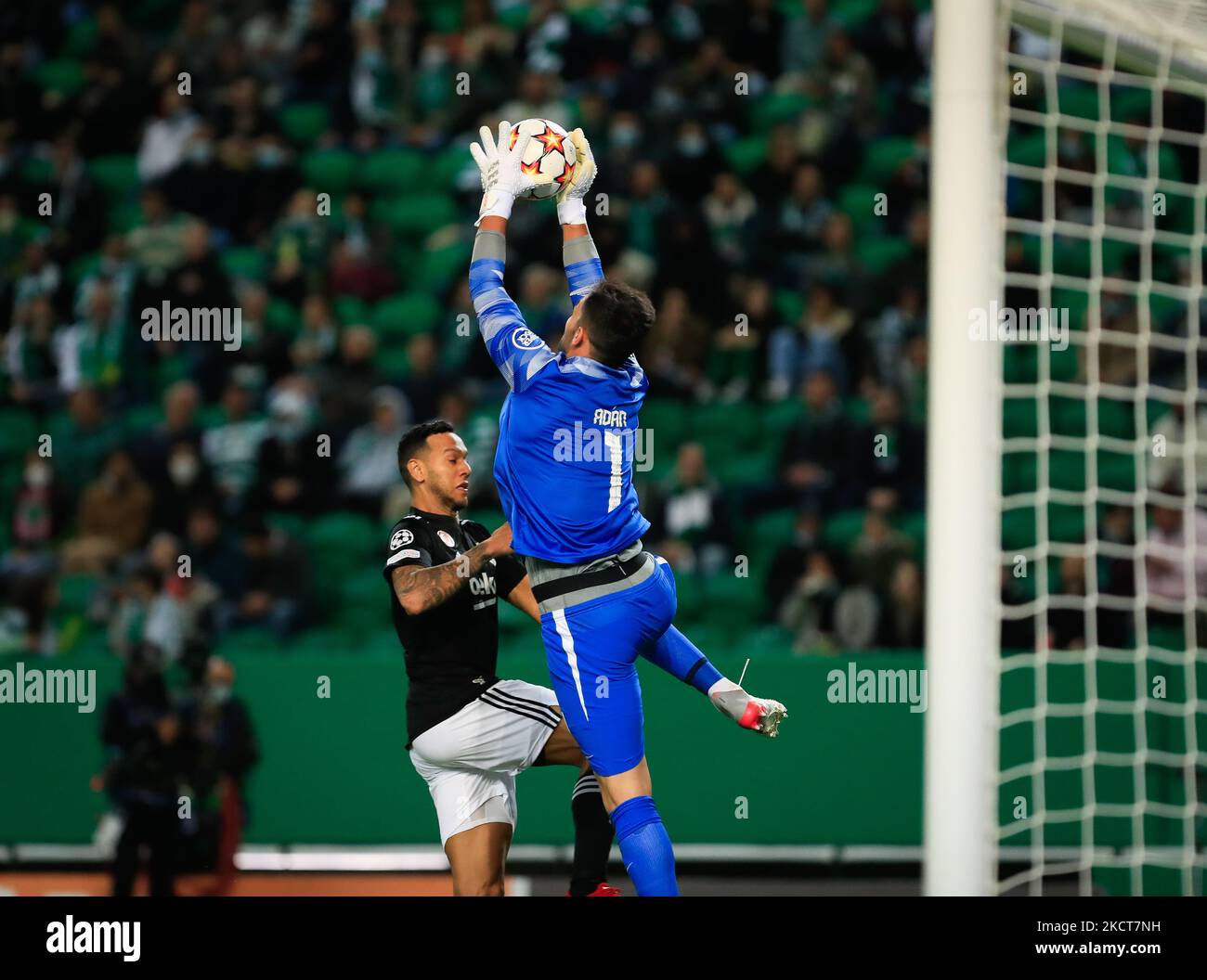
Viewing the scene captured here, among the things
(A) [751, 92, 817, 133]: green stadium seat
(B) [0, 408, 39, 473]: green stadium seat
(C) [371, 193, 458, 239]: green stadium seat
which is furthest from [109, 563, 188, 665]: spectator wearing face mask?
(A) [751, 92, 817, 133]: green stadium seat

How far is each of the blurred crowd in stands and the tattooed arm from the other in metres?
3.18

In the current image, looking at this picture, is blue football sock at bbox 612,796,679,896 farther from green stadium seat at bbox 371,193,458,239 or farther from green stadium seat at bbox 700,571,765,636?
green stadium seat at bbox 371,193,458,239

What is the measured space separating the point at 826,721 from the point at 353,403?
333 cm

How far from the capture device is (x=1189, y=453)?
592 centimetres

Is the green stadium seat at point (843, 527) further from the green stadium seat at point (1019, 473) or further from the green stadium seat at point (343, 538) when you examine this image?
the green stadium seat at point (343, 538)

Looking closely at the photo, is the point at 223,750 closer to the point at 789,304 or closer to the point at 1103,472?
the point at 789,304

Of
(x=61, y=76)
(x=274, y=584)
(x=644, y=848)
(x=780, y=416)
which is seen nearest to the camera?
(x=644, y=848)

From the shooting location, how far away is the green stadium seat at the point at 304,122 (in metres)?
10.5

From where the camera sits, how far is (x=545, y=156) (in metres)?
4.85

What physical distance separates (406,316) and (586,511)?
17.3 feet

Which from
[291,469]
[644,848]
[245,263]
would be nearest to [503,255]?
[644,848]

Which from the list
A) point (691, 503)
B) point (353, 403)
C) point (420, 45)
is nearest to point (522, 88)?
point (420, 45)

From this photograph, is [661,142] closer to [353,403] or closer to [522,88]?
[522,88]

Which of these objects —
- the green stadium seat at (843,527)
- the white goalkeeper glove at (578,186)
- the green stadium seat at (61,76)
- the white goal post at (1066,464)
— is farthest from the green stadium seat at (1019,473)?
the green stadium seat at (61,76)
